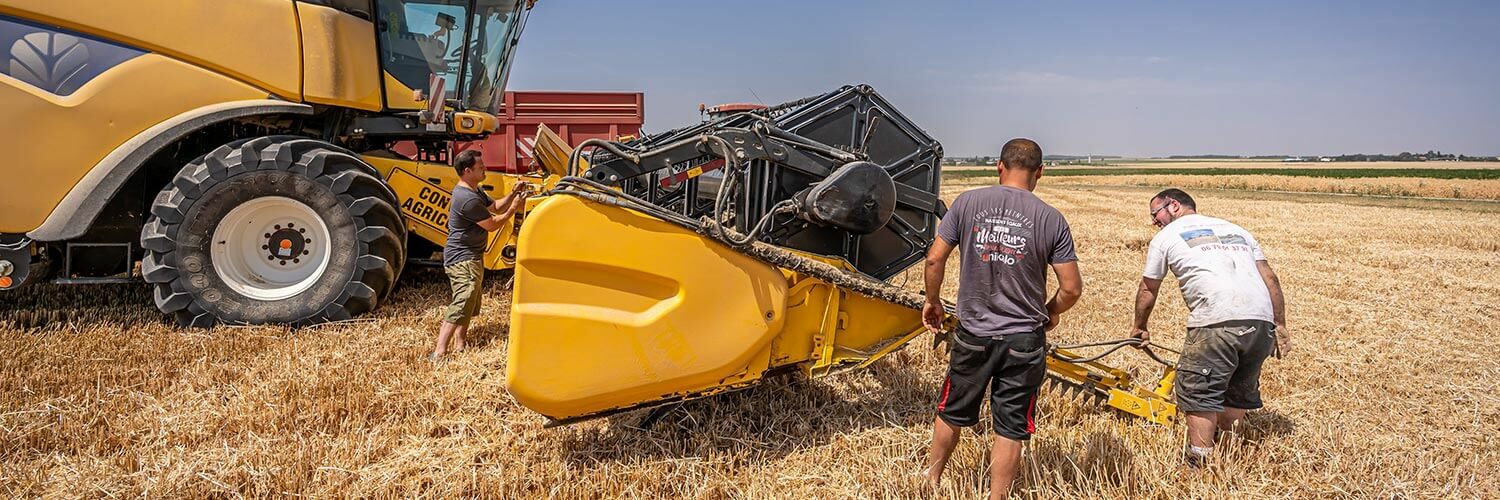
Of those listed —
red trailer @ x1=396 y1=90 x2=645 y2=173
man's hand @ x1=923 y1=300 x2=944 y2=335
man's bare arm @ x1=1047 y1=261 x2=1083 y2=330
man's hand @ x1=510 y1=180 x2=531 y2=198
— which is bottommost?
man's hand @ x1=923 y1=300 x2=944 y2=335

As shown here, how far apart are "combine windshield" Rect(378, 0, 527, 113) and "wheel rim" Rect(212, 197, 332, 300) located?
1456 millimetres

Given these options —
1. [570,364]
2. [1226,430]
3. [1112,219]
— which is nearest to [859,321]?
[570,364]

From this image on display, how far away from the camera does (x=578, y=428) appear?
359cm

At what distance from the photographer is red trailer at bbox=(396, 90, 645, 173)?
365 inches

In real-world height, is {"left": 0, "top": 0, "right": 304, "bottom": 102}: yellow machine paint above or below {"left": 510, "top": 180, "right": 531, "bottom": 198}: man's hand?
above

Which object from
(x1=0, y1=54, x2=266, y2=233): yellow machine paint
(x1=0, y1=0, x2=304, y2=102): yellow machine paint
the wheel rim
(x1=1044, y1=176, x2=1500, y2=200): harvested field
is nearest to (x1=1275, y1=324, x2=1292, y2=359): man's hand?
the wheel rim

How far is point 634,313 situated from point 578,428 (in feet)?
2.62

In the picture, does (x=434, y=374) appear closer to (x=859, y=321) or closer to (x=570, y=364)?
(x=570, y=364)

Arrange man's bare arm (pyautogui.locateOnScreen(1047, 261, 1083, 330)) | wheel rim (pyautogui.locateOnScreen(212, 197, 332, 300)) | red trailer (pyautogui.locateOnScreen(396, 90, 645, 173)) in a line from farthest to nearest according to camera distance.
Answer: red trailer (pyautogui.locateOnScreen(396, 90, 645, 173)) → wheel rim (pyautogui.locateOnScreen(212, 197, 332, 300)) → man's bare arm (pyautogui.locateOnScreen(1047, 261, 1083, 330))

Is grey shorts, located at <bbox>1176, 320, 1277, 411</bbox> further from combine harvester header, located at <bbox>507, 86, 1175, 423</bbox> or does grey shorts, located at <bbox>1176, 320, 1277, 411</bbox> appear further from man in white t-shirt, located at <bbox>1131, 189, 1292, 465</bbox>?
combine harvester header, located at <bbox>507, 86, 1175, 423</bbox>

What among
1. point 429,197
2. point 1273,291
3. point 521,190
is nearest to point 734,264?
point 1273,291

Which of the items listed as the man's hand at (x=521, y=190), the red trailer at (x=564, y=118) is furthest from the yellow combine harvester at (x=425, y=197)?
the red trailer at (x=564, y=118)

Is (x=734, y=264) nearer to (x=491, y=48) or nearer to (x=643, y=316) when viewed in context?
(x=643, y=316)

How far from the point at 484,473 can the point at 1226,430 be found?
3.14 m
